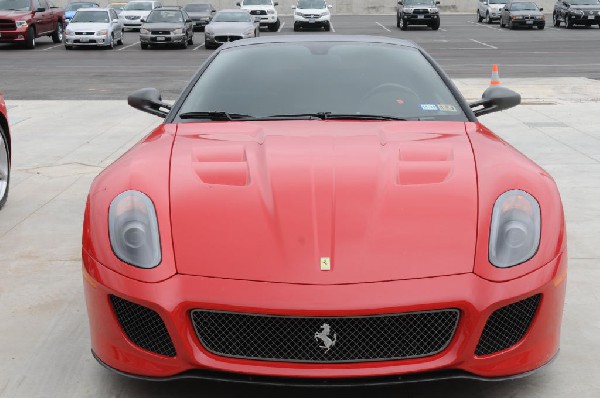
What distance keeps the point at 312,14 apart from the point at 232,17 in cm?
1158

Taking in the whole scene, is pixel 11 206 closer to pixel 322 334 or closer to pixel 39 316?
pixel 39 316

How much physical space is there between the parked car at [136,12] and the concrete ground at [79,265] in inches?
1388

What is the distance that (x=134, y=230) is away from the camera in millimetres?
3625

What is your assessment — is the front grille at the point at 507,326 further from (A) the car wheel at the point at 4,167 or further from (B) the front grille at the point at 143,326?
(A) the car wheel at the point at 4,167

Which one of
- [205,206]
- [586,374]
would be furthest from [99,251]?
[586,374]

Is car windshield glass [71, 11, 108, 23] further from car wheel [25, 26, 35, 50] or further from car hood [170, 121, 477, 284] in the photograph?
car hood [170, 121, 477, 284]

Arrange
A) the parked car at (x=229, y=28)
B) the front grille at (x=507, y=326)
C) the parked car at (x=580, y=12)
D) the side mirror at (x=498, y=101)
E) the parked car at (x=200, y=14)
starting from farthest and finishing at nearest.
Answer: the parked car at (x=200, y=14) < the parked car at (x=580, y=12) < the parked car at (x=229, y=28) < the side mirror at (x=498, y=101) < the front grille at (x=507, y=326)

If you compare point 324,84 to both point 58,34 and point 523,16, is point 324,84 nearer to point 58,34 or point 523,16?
point 58,34

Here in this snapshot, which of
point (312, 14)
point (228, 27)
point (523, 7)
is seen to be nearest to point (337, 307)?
point (228, 27)

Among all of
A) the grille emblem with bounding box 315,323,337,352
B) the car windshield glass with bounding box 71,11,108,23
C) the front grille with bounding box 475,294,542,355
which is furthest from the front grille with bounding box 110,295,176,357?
the car windshield glass with bounding box 71,11,108,23

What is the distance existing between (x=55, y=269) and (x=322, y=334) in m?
2.89

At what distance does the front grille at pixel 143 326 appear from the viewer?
341 cm

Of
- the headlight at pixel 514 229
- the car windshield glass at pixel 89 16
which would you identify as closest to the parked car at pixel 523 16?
the car windshield glass at pixel 89 16

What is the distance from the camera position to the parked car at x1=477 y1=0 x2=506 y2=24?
50344mm
